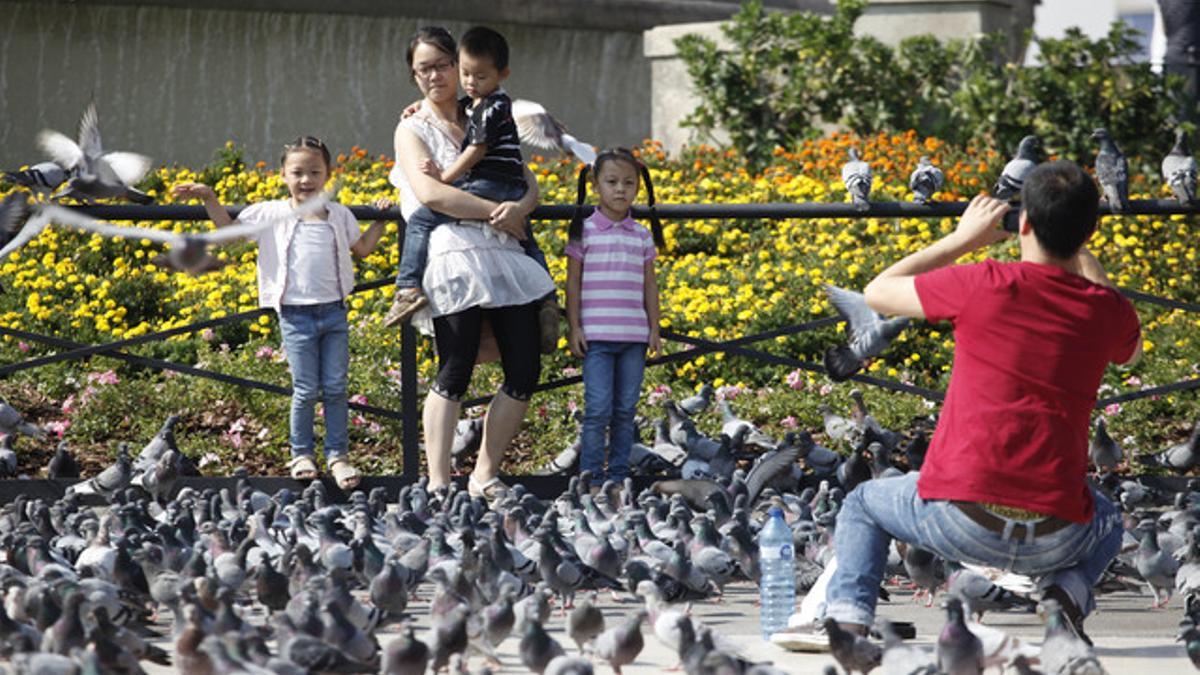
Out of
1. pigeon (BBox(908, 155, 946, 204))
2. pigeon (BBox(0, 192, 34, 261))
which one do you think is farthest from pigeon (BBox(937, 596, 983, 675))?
pigeon (BBox(0, 192, 34, 261))

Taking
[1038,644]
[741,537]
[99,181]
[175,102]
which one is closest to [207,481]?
[99,181]

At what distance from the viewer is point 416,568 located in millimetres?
6305

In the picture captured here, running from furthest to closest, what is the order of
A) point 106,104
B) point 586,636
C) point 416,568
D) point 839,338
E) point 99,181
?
point 106,104 → point 839,338 → point 99,181 → point 416,568 → point 586,636

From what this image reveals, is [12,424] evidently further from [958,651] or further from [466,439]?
[958,651]

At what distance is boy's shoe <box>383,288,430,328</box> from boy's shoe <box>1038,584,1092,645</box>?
3.34m

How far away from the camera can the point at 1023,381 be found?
16.0ft

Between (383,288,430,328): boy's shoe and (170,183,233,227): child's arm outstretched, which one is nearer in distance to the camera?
(383,288,430,328): boy's shoe

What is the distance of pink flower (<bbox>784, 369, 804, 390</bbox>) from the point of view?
33.9 feet

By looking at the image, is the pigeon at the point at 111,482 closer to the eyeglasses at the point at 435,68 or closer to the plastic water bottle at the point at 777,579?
the eyeglasses at the point at 435,68

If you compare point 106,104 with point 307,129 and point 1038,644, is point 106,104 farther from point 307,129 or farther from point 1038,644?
point 1038,644

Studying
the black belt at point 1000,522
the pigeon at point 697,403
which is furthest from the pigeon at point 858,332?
the pigeon at point 697,403

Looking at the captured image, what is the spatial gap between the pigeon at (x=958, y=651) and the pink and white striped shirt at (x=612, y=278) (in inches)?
142

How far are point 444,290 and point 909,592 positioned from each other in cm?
216

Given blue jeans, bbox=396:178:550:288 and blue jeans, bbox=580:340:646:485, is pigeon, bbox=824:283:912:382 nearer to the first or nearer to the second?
blue jeans, bbox=396:178:550:288
